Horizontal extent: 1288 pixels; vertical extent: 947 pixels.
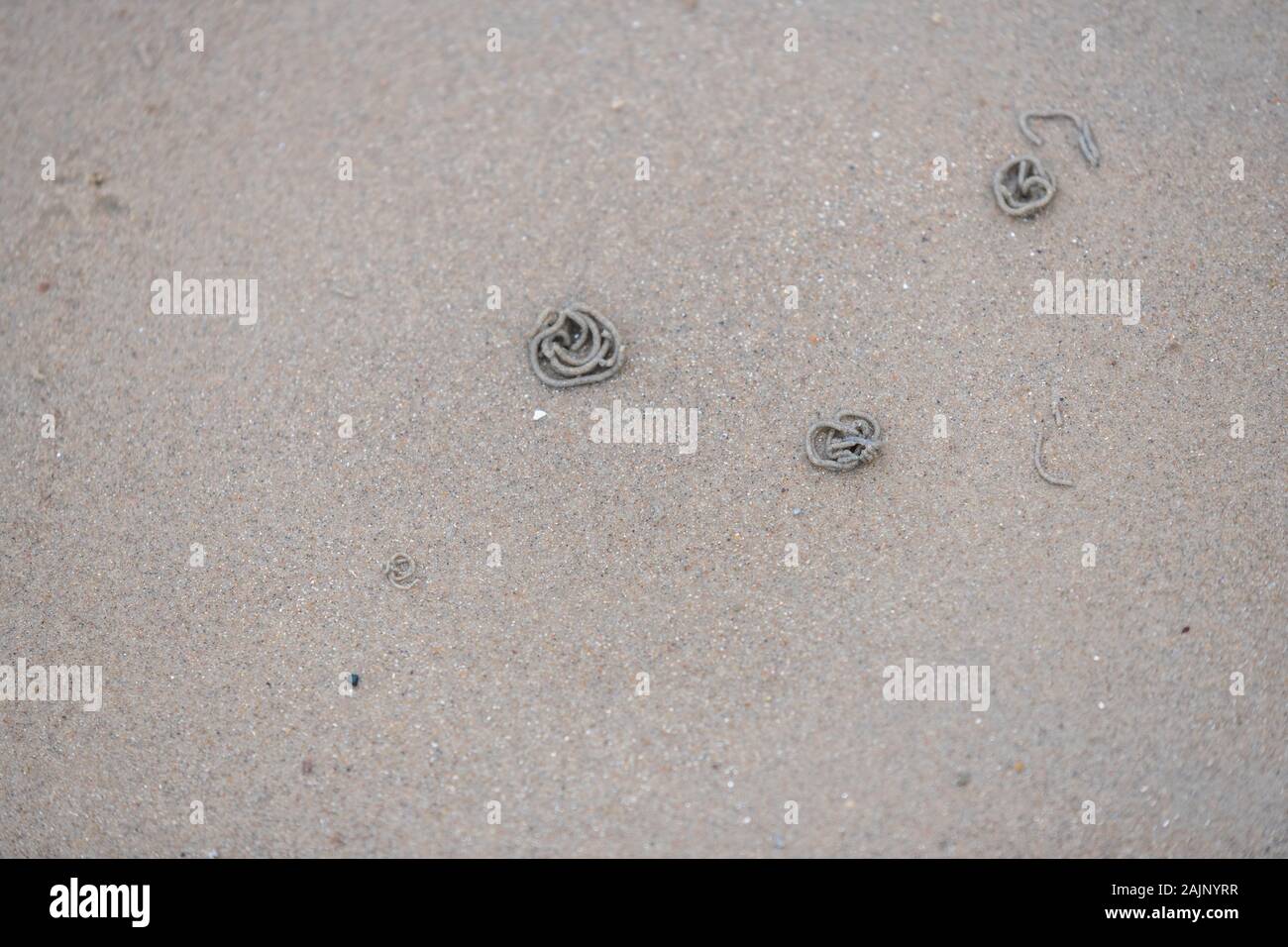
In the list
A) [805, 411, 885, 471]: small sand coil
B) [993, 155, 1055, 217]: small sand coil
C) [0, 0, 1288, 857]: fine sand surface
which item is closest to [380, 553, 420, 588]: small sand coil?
[0, 0, 1288, 857]: fine sand surface

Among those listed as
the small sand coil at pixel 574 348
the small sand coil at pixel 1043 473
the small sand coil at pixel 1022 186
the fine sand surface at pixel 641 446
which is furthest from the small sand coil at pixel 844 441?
the small sand coil at pixel 1022 186

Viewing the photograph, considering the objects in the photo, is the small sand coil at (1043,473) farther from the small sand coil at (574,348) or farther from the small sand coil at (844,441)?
the small sand coil at (574,348)

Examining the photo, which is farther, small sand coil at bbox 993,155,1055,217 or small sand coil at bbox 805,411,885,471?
small sand coil at bbox 993,155,1055,217

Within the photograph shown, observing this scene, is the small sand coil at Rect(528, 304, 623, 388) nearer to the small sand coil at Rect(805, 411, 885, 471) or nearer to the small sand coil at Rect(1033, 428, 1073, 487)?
the small sand coil at Rect(805, 411, 885, 471)

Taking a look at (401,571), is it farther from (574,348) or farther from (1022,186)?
(1022,186)

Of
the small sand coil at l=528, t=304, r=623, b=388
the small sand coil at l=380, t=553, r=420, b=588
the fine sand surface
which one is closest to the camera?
the fine sand surface
